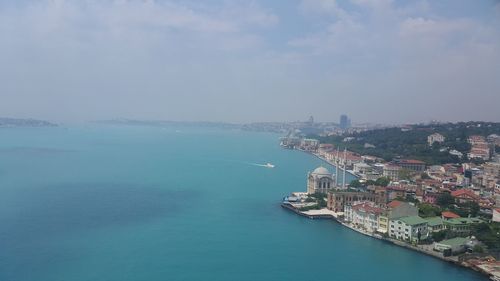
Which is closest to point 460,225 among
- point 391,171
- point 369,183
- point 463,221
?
point 463,221

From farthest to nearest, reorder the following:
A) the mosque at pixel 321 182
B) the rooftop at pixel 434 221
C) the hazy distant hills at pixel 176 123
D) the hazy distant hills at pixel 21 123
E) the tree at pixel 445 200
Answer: the hazy distant hills at pixel 176 123 < the hazy distant hills at pixel 21 123 < the mosque at pixel 321 182 < the tree at pixel 445 200 < the rooftop at pixel 434 221

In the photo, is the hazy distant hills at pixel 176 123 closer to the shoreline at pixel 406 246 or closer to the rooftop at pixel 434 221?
the shoreline at pixel 406 246

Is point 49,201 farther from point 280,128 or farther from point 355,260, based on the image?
point 280,128

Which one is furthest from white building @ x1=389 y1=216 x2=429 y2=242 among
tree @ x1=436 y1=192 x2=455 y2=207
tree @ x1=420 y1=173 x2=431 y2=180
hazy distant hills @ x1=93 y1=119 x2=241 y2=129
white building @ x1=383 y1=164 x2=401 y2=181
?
hazy distant hills @ x1=93 y1=119 x2=241 y2=129

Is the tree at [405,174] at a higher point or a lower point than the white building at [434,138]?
lower

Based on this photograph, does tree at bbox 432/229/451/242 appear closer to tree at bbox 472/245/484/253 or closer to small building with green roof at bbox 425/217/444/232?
small building with green roof at bbox 425/217/444/232

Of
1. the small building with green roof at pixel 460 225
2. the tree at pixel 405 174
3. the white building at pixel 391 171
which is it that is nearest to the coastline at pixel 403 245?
the small building with green roof at pixel 460 225
